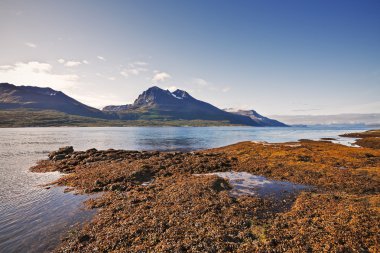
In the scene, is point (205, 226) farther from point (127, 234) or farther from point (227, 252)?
point (127, 234)

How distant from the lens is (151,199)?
2462cm

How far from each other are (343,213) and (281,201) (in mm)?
5935

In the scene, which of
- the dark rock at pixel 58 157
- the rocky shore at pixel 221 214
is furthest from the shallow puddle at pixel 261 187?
the dark rock at pixel 58 157

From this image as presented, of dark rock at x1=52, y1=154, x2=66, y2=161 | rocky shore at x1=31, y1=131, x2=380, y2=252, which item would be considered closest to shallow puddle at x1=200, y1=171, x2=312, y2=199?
rocky shore at x1=31, y1=131, x2=380, y2=252

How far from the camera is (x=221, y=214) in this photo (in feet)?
66.5

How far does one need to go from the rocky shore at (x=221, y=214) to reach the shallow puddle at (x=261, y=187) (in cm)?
94

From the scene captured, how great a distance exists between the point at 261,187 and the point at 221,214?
12.0 metres

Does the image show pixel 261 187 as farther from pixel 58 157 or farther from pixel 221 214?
pixel 58 157

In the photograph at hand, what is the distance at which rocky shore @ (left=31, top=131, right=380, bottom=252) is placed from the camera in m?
15.6

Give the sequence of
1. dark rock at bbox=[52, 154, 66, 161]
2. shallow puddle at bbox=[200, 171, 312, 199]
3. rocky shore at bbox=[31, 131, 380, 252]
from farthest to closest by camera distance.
Result: 1. dark rock at bbox=[52, 154, 66, 161]
2. shallow puddle at bbox=[200, 171, 312, 199]
3. rocky shore at bbox=[31, 131, 380, 252]

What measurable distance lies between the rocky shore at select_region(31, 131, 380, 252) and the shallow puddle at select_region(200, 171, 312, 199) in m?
0.94

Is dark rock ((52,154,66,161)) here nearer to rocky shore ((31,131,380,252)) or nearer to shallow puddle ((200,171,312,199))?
rocky shore ((31,131,380,252))

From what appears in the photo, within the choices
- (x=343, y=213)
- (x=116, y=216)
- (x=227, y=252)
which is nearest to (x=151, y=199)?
(x=116, y=216)

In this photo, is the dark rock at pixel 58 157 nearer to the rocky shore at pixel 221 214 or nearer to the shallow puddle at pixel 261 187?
the rocky shore at pixel 221 214
